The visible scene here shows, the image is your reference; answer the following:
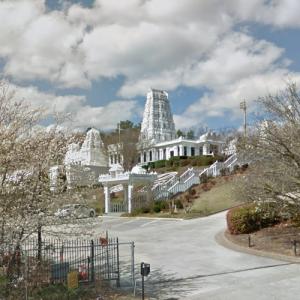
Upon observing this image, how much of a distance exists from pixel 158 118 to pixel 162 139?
5.00 metres

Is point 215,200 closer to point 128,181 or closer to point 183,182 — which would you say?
point 183,182

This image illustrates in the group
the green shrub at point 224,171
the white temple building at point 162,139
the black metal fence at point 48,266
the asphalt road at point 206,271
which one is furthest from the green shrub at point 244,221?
the white temple building at point 162,139

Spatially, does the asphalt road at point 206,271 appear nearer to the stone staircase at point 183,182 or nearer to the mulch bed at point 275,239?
the mulch bed at point 275,239

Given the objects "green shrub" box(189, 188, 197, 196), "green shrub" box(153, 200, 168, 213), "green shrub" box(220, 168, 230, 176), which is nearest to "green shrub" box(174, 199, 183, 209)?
"green shrub" box(153, 200, 168, 213)

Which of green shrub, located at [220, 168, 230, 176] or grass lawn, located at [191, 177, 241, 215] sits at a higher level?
green shrub, located at [220, 168, 230, 176]

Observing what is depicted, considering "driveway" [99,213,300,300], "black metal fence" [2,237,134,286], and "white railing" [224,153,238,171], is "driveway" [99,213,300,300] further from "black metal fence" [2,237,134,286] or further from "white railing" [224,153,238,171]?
"white railing" [224,153,238,171]

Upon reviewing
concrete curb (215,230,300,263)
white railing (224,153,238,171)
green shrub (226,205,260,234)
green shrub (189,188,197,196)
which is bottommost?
concrete curb (215,230,300,263)

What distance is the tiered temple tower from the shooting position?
88125 mm

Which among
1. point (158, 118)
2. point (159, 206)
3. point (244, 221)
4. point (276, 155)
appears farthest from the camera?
point (158, 118)

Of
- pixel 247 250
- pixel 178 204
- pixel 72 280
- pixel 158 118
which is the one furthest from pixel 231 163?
pixel 158 118

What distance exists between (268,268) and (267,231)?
21.0 feet

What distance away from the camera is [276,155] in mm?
16328

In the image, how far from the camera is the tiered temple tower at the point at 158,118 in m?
88.1

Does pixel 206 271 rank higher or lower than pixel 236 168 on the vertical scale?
lower
